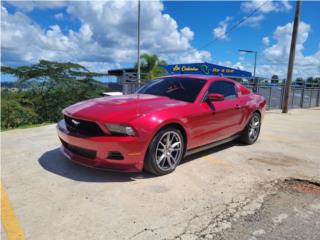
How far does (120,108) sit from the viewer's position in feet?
13.0

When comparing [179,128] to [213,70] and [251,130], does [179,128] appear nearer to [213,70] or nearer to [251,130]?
[251,130]

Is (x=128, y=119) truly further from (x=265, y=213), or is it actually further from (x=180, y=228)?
(x=265, y=213)

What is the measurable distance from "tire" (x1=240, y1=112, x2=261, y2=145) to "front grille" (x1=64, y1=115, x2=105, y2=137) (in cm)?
342

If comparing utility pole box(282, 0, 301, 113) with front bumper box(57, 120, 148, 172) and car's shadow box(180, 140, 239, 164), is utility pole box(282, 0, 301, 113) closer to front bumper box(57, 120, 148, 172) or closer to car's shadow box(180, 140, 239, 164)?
car's shadow box(180, 140, 239, 164)

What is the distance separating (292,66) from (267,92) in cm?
181

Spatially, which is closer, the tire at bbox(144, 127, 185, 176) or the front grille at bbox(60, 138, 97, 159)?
the front grille at bbox(60, 138, 97, 159)

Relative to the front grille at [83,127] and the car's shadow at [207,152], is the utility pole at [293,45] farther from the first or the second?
the front grille at [83,127]

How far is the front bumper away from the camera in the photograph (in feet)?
11.7

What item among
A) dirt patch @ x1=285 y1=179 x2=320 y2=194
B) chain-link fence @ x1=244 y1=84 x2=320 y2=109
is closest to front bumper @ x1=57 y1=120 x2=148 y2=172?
dirt patch @ x1=285 y1=179 x2=320 y2=194

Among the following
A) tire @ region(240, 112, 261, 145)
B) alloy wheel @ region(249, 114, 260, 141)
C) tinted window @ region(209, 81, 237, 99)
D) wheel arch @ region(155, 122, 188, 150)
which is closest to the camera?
wheel arch @ region(155, 122, 188, 150)

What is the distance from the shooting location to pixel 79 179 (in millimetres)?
3820

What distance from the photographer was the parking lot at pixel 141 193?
2.71m

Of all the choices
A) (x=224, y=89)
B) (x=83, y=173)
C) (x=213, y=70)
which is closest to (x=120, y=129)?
(x=83, y=173)

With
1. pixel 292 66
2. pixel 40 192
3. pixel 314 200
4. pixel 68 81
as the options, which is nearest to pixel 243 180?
pixel 314 200
